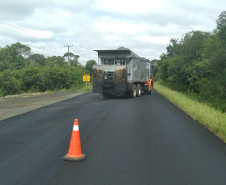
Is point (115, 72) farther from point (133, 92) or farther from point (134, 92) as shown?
point (134, 92)

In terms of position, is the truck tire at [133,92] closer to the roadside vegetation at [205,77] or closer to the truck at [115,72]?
the truck at [115,72]

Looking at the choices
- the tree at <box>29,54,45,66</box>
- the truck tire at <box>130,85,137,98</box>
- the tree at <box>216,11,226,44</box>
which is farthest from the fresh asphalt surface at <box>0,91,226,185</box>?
the tree at <box>29,54,45,66</box>

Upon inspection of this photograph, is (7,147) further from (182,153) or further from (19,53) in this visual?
(19,53)

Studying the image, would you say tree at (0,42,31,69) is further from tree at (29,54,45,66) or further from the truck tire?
the truck tire

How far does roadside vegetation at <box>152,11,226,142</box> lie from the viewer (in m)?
11.2

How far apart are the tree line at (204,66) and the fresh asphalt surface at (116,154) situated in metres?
7.78

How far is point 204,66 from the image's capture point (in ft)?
71.6

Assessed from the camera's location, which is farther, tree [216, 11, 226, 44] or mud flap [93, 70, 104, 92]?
mud flap [93, 70, 104, 92]

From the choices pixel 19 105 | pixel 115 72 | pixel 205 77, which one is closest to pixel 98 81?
pixel 115 72

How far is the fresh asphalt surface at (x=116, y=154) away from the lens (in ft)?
15.9

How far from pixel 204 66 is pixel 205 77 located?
267cm

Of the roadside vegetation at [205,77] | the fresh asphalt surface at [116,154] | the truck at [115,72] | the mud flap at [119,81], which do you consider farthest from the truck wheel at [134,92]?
the fresh asphalt surface at [116,154]

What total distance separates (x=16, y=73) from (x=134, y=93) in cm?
2370

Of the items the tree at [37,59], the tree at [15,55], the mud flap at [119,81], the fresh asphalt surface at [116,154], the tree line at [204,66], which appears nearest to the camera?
the fresh asphalt surface at [116,154]
